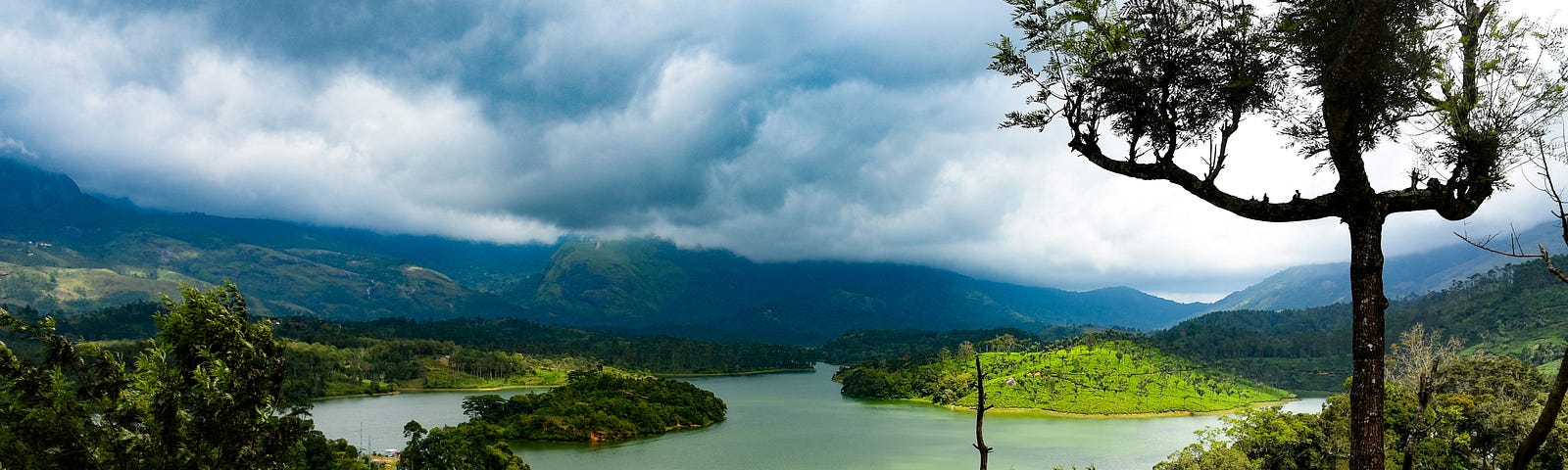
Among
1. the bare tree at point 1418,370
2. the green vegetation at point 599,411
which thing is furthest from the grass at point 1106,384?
the bare tree at point 1418,370

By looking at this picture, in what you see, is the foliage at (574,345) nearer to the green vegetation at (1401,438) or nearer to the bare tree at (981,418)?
the green vegetation at (1401,438)

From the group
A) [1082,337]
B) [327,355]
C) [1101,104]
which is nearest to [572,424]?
[1101,104]

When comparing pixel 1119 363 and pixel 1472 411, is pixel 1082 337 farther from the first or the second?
pixel 1472 411

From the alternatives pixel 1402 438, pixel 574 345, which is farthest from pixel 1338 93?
pixel 574 345

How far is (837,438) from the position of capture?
52906 mm

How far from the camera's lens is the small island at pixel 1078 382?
71.2 metres

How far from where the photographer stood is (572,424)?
52.2m

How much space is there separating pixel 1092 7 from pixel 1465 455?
957 inches

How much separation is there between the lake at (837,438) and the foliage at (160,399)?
35.6 m

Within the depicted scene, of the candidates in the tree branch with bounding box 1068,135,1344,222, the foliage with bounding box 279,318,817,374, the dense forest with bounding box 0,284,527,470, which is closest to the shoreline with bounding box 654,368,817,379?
the foliage with bounding box 279,318,817,374

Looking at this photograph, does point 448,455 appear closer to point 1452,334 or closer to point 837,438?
point 837,438

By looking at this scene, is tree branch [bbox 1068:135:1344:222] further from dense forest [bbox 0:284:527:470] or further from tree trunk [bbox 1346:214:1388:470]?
dense forest [bbox 0:284:527:470]

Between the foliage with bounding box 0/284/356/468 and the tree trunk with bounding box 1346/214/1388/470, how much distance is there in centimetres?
827

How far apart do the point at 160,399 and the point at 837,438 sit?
49.4 m
